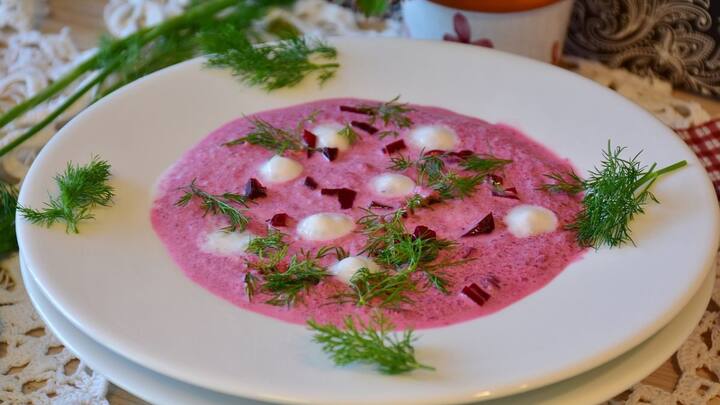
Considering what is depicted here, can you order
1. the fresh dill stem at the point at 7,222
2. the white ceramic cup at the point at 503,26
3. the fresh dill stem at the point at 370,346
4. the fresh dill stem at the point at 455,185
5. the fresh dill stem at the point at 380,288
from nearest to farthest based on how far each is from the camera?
the fresh dill stem at the point at 370,346 → the fresh dill stem at the point at 380,288 → the fresh dill stem at the point at 455,185 → the fresh dill stem at the point at 7,222 → the white ceramic cup at the point at 503,26

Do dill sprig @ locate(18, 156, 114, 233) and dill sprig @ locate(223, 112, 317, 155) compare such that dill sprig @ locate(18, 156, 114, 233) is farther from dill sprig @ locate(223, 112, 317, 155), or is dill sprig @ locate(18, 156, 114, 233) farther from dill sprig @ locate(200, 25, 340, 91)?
dill sprig @ locate(200, 25, 340, 91)

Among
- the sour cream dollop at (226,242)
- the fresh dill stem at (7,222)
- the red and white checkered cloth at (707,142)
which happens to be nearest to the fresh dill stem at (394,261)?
the sour cream dollop at (226,242)

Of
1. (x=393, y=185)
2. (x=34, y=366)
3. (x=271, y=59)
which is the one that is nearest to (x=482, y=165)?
(x=393, y=185)

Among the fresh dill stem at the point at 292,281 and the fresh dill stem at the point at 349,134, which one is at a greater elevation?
the fresh dill stem at the point at 349,134

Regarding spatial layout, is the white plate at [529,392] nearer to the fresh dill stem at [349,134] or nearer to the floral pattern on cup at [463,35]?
the fresh dill stem at [349,134]

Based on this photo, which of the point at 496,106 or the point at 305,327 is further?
the point at 496,106

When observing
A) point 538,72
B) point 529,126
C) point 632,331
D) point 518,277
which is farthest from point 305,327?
point 538,72

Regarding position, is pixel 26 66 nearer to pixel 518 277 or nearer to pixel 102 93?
pixel 102 93
